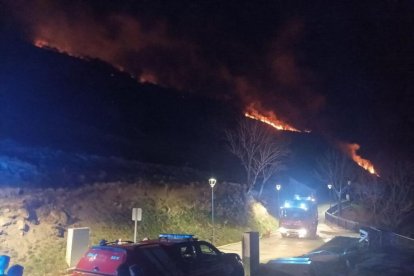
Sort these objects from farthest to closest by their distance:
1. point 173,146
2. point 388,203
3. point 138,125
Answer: point 138,125, point 173,146, point 388,203

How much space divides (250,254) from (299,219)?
15.1 m

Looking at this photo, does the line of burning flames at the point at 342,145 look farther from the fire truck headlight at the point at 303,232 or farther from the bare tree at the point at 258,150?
the fire truck headlight at the point at 303,232

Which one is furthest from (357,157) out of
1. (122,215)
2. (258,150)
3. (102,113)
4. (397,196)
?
(122,215)

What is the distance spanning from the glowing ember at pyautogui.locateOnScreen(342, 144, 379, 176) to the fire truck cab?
141 feet

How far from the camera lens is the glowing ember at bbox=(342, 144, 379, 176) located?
233 ft

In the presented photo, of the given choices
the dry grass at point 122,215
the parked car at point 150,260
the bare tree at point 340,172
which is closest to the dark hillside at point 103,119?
the dry grass at point 122,215

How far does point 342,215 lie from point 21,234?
4498cm

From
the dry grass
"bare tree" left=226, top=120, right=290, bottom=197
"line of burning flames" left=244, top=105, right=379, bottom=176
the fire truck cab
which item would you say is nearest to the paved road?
the fire truck cab

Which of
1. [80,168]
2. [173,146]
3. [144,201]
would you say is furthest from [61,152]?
[173,146]

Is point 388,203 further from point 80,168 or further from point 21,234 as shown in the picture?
point 21,234

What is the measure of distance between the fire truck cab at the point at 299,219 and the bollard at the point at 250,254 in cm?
1427

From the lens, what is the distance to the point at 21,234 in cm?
1639

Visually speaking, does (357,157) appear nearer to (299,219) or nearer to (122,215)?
(299,219)

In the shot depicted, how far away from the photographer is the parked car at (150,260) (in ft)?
27.6
